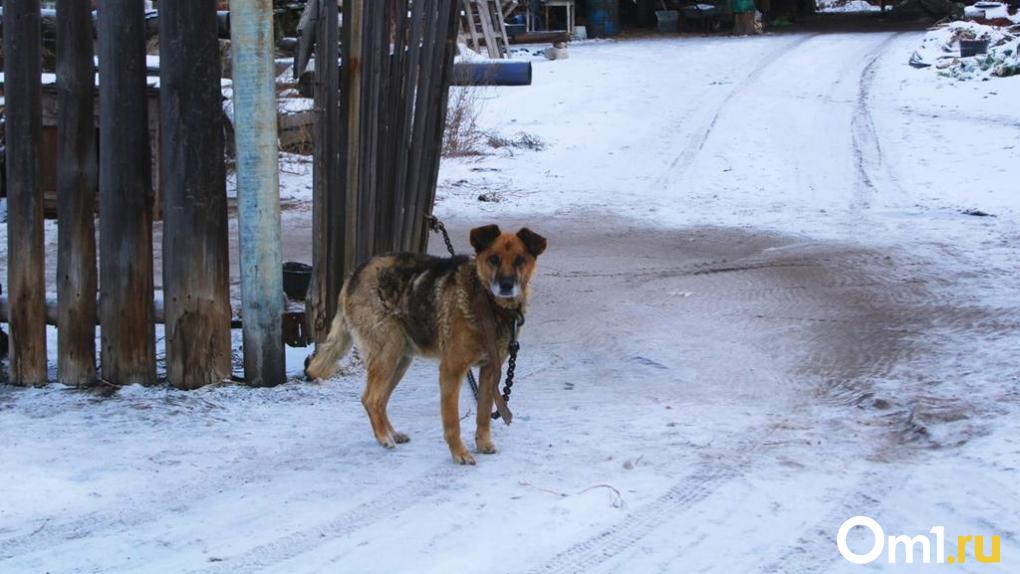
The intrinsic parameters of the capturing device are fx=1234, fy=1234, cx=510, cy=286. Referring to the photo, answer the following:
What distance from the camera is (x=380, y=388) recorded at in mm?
5938

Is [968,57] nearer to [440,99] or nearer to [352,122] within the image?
[440,99]

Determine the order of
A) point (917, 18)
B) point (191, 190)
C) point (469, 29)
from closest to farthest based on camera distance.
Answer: point (191, 190), point (469, 29), point (917, 18)

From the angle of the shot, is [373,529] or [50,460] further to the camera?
[50,460]

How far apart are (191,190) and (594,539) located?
312 cm

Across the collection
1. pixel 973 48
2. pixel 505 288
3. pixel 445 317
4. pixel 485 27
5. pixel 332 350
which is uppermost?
pixel 485 27

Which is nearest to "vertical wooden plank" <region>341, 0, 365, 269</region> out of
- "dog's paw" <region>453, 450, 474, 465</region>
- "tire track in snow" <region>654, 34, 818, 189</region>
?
"dog's paw" <region>453, 450, 474, 465</region>

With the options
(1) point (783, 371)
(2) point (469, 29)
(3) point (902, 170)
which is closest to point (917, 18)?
(2) point (469, 29)

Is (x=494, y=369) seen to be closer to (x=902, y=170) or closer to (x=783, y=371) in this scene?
(x=783, y=371)

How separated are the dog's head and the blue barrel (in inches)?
1204

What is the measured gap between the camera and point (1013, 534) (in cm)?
457

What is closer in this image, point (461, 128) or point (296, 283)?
point (296, 283)
